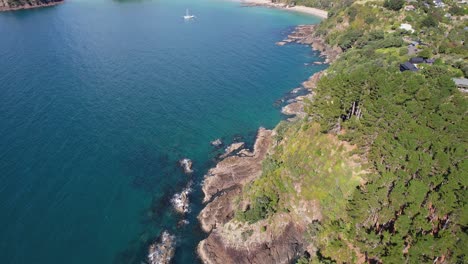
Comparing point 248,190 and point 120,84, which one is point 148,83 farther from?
point 248,190

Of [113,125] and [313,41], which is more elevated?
[313,41]

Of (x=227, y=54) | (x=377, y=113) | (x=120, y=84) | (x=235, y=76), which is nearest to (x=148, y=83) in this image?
(x=120, y=84)

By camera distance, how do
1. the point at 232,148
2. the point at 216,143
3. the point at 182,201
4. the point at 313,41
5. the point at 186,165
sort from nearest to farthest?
the point at 182,201 < the point at 186,165 < the point at 232,148 < the point at 216,143 < the point at 313,41

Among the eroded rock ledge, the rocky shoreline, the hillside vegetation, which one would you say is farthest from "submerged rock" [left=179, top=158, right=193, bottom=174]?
the hillside vegetation

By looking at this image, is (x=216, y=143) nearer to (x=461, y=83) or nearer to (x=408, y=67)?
(x=408, y=67)

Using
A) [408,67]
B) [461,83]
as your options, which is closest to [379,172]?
[461,83]

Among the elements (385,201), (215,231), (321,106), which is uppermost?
(321,106)
